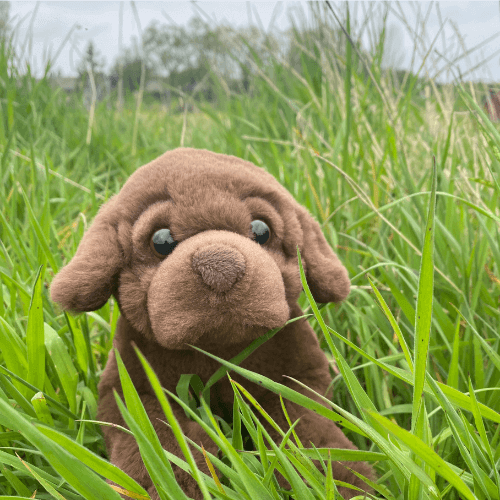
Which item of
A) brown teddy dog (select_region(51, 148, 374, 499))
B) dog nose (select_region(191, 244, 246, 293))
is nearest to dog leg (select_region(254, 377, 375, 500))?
brown teddy dog (select_region(51, 148, 374, 499))

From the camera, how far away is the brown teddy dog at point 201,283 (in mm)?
593

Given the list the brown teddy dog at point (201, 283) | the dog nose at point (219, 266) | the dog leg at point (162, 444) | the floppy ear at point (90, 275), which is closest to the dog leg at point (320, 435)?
the brown teddy dog at point (201, 283)

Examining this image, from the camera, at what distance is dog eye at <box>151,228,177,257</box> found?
67cm

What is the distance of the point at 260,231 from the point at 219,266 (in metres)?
0.15

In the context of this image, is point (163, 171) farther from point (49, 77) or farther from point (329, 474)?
point (49, 77)

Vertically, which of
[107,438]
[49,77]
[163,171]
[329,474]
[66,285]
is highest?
[49,77]

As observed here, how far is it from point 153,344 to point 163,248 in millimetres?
163

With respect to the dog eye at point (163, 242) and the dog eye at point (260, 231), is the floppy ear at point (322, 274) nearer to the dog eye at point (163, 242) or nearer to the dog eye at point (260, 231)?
the dog eye at point (260, 231)

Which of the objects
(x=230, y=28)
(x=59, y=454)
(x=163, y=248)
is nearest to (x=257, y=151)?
(x=230, y=28)

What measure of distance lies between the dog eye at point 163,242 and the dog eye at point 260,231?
130 mm

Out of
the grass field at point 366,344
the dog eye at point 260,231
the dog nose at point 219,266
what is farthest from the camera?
the dog eye at point 260,231

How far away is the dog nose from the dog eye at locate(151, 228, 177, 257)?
0.09 metres

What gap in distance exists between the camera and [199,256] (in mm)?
588

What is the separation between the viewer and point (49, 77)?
2.82 m
